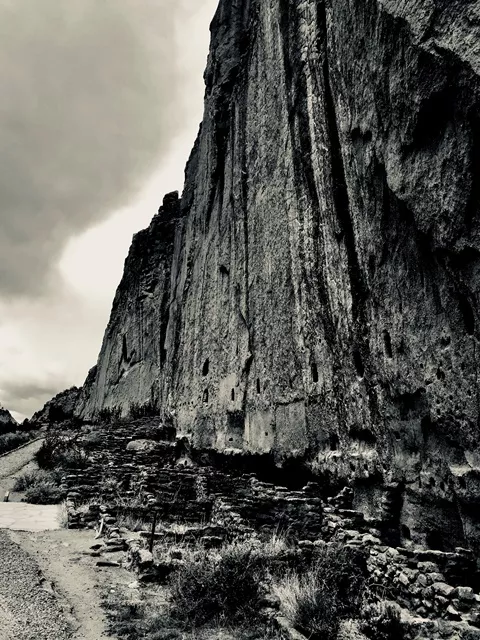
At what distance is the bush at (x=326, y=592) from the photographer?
5473mm

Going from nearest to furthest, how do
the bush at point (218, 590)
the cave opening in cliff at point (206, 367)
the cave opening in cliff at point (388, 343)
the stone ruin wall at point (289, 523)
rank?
1. the stone ruin wall at point (289, 523)
2. the bush at point (218, 590)
3. the cave opening in cliff at point (388, 343)
4. the cave opening in cliff at point (206, 367)

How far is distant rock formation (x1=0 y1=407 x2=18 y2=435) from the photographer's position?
41031 mm

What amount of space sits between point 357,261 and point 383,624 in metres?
7.36

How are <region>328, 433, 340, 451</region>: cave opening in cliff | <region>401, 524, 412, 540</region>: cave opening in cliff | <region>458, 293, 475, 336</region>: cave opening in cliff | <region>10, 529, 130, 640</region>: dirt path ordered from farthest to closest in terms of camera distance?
<region>328, 433, 340, 451</region>: cave opening in cliff, <region>401, 524, 412, 540</region>: cave opening in cliff, <region>458, 293, 475, 336</region>: cave opening in cliff, <region>10, 529, 130, 640</region>: dirt path

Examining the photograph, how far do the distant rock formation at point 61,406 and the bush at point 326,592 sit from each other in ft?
212

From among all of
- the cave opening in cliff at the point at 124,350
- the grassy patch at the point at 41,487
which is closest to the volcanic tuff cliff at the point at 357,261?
the grassy patch at the point at 41,487

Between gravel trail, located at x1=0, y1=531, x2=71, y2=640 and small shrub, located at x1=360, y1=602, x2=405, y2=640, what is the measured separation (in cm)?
339

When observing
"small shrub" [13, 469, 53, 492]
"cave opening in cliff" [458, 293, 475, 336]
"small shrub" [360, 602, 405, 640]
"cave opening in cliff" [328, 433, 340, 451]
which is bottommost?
"small shrub" [360, 602, 405, 640]

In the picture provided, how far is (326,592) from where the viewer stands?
20.4 feet

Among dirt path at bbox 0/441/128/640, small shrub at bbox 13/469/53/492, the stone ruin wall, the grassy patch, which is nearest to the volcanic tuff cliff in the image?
the stone ruin wall

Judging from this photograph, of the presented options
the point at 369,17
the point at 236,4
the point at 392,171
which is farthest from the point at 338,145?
the point at 236,4

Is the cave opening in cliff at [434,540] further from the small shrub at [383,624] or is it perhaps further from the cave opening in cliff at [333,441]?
the cave opening in cliff at [333,441]

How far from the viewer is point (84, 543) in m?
9.33

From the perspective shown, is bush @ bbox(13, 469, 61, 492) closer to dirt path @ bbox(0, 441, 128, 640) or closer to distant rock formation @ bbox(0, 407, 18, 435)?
dirt path @ bbox(0, 441, 128, 640)
